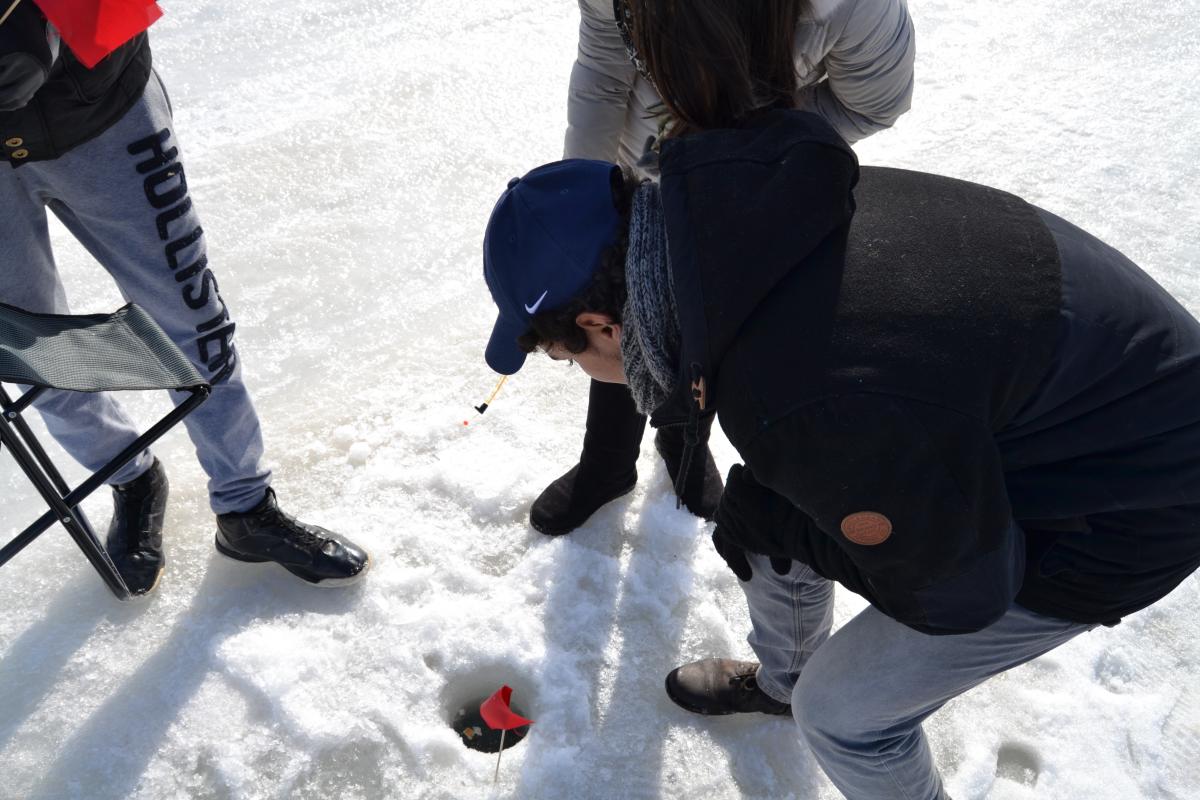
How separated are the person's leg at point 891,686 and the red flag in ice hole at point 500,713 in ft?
1.85

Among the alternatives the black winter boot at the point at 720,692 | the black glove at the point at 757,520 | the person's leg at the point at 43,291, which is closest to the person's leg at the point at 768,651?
the black winter boot at the point at 720,692

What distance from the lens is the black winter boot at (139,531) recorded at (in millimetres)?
2023

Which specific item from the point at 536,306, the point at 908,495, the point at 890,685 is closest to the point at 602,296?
the point at 536,306

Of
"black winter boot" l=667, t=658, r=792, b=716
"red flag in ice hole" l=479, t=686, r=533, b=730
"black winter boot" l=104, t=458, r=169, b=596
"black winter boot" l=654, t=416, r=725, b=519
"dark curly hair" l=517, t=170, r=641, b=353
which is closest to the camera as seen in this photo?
"dark curly hair" l=517, t=170, r=641, b=353

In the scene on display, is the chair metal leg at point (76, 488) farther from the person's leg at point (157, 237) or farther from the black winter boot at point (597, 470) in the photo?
the black winter boot at point (597, 470)

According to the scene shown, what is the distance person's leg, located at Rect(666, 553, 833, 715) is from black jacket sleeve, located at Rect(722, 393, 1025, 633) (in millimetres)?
453

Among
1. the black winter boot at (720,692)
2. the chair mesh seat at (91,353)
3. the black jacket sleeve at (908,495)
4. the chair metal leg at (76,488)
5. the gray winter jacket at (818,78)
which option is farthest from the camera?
the black winter boot at (720,692)

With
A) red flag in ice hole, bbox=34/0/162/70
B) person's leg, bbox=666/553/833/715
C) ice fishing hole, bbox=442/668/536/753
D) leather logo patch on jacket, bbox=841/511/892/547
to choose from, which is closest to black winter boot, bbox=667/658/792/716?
person's leg, bbox=666/553/833/715

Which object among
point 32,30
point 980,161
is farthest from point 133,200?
point 980,161

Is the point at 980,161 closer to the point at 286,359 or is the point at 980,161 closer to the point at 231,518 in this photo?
the point at 286,359

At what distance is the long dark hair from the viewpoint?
1.20 m

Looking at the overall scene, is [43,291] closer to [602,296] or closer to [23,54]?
[23,54]

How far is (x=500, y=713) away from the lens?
5.72 feet

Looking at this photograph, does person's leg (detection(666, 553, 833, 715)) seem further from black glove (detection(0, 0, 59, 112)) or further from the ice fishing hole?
black glove (detection(0, 0, 59, 112))
